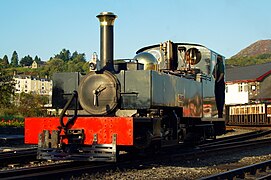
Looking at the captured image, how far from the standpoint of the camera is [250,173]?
8211 mm

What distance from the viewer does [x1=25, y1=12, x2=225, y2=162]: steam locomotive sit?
326 inches

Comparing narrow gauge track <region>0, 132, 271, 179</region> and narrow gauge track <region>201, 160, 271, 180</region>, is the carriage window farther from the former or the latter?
narrow gauge track <region>201, 160, 271, 180</region>

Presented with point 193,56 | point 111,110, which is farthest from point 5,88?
point 111,110

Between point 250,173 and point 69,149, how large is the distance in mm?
3765

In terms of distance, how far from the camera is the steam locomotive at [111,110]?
8.28 metres

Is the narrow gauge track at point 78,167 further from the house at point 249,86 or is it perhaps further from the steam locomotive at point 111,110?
the house at point 249,86

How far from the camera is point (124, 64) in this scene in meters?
10.0

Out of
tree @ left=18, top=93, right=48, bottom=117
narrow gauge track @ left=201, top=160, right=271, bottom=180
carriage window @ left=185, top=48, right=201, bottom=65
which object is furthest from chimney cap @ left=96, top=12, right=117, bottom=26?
tree @ left=18, top=93, right=48, bottom=117

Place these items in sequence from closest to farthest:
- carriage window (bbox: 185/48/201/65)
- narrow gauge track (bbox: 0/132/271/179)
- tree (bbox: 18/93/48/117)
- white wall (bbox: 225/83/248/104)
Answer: narrow gauge track (bbox: 0/132/271/179) → carriage window (bbox: 185/48/201/65) → tree (bbox: 18/93/48/117) → white wall (bbox: 225/83/248/104)

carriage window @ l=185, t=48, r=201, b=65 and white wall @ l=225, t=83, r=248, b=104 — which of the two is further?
white wall @ l=225, t=83, r=248, b=104

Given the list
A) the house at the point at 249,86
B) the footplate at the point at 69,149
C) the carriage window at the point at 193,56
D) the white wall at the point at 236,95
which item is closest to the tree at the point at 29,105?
the white wall at the point at 236,95

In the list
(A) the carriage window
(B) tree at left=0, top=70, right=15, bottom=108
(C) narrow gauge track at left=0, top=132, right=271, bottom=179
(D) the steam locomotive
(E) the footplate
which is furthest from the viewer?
(B) tree at left=0, top=70, right=15, bottom=108

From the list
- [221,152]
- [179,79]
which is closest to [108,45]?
[179,79]

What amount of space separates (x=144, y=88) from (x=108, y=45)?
1.36 meters
